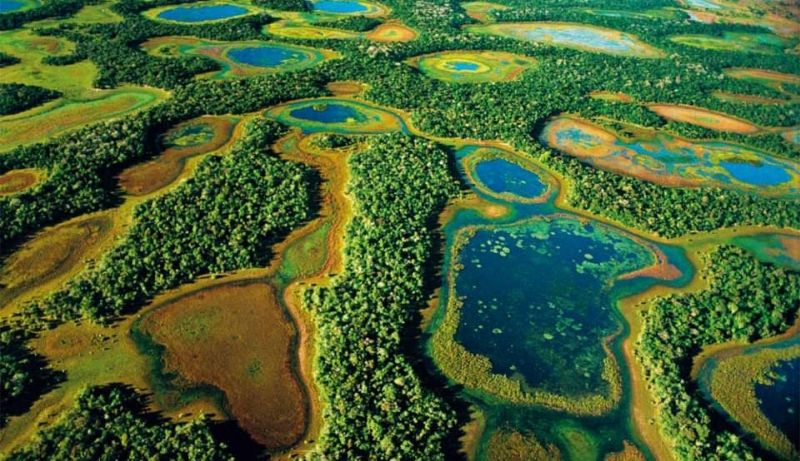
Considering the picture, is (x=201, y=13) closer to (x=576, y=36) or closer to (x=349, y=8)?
(x=349, y=8)

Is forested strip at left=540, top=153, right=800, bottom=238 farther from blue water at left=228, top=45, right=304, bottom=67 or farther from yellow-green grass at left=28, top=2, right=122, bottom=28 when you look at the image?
yellow-green grass at left=28, top=2, right=122, bottom=28

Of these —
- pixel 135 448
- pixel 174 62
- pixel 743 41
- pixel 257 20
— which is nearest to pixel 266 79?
pixel 174 62

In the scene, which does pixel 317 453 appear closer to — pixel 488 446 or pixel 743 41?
pixel 488 446

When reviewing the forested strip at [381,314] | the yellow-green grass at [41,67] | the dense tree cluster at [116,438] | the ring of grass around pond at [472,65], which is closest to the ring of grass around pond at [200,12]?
the yellow-green grass at [41,67]

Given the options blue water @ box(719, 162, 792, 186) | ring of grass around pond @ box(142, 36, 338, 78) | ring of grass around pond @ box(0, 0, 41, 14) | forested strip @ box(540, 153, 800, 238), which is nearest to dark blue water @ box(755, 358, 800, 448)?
forested strip @ box(540, 153, 800, 238)

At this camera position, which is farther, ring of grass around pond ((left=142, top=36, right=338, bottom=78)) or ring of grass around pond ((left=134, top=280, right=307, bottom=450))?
ring of grass around pond ((left=142, top=36, right=338, bottom=78))

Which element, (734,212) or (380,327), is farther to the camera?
(734,212)

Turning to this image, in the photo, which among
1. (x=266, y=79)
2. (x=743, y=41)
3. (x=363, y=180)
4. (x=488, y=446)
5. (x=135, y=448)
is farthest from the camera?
(x=743, y=41)

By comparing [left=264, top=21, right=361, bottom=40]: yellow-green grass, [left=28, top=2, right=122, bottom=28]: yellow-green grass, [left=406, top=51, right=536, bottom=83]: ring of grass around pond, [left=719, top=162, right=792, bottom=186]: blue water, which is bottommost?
[left=719, top=162, right=792, bottom=186]: blue water
